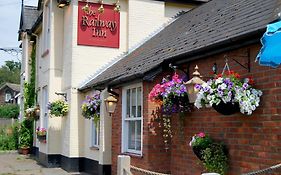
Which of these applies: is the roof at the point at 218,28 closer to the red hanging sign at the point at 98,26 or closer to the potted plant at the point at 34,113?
the red hanging sign at the point at 98,26

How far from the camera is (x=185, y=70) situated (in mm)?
8555

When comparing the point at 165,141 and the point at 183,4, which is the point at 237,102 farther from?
the point at 183,4

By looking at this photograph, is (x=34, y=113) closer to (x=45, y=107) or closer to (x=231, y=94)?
(x=45, y=107)

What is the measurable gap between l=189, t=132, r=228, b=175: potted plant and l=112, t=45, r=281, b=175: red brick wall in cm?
12

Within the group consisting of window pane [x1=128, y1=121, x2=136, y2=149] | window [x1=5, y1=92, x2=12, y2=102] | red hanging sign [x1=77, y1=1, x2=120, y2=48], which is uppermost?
window [x1=5, y1=92, x2=12, y2=102]

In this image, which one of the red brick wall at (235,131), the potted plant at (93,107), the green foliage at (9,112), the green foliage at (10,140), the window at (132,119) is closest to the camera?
the red brick wall at (235,131)

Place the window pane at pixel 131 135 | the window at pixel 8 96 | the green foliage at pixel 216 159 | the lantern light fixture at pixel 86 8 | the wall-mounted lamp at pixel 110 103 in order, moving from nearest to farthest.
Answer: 1. the green foliage at pixel 216 159
2. the window pane at pixel 131 135
3. the wall-mounted lamp at pixel 110 103
4. the lantern light fixture at pixel 86 8
5. the window at pixel 8 96

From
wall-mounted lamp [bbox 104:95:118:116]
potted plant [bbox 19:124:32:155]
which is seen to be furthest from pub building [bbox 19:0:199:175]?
potted plant [bbox 19:124:32:155]

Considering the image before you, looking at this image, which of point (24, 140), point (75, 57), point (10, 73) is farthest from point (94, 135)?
point (10, 73)

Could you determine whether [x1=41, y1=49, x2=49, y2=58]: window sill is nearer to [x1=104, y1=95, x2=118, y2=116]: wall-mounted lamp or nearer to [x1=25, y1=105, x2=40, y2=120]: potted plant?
[x1=25, y1=105, x2=40, y2=120]: potted plant

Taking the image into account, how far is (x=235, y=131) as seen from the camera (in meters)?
6.84

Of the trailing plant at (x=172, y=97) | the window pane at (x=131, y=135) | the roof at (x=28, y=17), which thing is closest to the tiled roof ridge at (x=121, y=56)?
the window pane at (x=131, y=135)

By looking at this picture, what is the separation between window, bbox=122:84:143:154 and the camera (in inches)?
405

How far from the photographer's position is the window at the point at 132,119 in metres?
10.3
